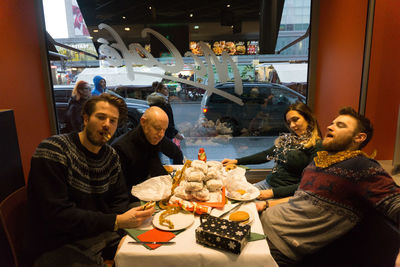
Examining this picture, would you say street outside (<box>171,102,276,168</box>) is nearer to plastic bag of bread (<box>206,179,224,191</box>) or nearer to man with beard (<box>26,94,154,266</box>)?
plastic bag of bread (<box>206,179,224,191</box>)

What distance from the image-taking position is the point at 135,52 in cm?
341

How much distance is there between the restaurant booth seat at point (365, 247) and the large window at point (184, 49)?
7.60 feet

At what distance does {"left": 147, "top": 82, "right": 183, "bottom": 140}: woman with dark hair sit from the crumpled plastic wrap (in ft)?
5.12

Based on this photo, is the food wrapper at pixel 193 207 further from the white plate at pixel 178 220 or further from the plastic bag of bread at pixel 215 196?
the plastic bag of bread at pixel 215 196

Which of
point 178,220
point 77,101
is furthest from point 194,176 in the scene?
point 77,101

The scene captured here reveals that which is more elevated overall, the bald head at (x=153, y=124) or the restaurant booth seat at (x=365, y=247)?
Result: the bald head at (x=153, y=124)

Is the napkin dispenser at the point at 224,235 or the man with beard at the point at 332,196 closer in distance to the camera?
the napkin dispenser at the point at 224,235

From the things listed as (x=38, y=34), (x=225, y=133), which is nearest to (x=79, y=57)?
(x=38, y=34)

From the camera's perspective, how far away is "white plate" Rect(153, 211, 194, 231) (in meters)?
1.37

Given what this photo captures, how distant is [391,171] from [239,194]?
1.51m

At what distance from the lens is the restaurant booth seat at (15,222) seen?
1.38 m

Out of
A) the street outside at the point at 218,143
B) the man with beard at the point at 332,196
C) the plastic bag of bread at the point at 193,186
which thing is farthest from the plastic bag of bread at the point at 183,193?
the street outside at the point at 218,143

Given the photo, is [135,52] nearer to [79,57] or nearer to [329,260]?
[79,57]

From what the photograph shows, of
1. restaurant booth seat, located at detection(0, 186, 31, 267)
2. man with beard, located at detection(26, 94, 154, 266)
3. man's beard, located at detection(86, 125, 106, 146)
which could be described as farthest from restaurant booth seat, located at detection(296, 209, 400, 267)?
restaurant booth seat, located at detection(0, 186, 31, 267)
